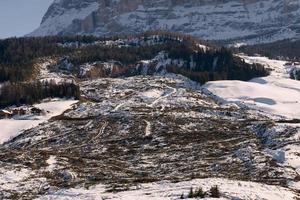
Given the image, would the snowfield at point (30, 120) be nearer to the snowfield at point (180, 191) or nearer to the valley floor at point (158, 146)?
the valley floor at point (158, 146)

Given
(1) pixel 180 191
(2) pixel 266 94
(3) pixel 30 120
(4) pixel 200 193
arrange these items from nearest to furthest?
(4) pixel 200 193, (1) pixel 180 191, (3) pixel 30 120, (2) pixel 266 94

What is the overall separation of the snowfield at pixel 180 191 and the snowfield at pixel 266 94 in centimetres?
7345

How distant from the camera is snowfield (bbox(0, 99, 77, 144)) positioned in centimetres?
11700

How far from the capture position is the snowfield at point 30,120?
384 feet

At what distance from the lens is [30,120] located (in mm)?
127688

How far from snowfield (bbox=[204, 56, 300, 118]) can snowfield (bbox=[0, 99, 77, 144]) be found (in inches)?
1488

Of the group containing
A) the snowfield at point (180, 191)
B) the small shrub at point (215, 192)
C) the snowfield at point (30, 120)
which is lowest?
the snowfield at point (30, 120)

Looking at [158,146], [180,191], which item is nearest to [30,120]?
[158,146]

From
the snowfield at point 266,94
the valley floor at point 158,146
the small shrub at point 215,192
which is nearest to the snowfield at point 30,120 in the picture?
the valley floor at point 158,146

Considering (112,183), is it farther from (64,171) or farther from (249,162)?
(249,162)

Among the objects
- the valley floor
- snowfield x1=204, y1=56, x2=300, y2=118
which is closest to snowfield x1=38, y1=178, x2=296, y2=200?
the valley floor

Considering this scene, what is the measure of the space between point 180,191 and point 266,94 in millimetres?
104870

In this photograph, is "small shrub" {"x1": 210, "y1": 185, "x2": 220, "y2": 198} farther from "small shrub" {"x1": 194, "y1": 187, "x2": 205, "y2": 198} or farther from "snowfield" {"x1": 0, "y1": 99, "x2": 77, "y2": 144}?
"snowfield" {"x1": 0, "y1": 99, "x2": 77, "y2": 144}

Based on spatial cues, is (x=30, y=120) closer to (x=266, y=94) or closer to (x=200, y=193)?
(x=266, y=94)
